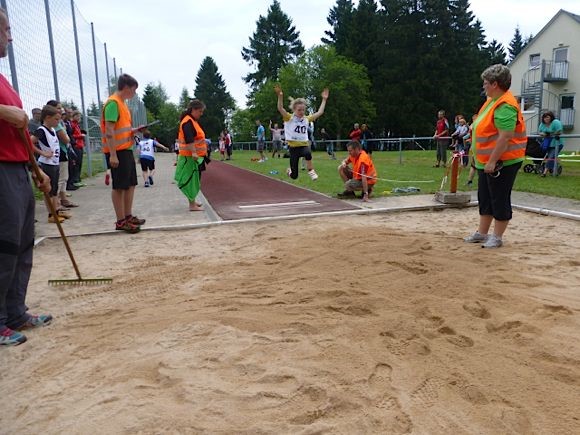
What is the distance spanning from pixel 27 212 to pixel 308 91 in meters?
44.3

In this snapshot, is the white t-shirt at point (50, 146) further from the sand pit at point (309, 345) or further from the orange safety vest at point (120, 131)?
the sand pit at point (309, 345)

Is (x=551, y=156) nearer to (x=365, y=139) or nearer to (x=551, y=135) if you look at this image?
(x=551, y=135)

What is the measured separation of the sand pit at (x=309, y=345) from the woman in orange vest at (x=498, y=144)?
0.50 meters

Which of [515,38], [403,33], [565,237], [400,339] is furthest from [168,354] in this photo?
[515,38]

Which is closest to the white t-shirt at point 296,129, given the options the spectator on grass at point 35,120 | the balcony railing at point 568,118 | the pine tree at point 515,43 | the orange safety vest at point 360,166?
the orange safety vest at point 360,166

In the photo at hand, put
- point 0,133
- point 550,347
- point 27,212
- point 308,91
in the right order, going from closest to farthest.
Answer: point 550,347, point 0,133, point 27,212, point 308,91

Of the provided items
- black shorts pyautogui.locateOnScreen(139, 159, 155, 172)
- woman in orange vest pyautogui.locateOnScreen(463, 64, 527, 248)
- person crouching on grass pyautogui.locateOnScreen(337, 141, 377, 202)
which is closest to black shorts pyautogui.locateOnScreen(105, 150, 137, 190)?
person crouching on grass pyautogui.locateOnScreen(337, 141, 377, 202)

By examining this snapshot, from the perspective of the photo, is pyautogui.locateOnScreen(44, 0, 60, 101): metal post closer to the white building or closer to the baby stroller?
the baby stroller

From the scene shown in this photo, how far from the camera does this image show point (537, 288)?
370cm

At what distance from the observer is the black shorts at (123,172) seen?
6.02m

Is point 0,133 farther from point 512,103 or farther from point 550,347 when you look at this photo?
point 512,103

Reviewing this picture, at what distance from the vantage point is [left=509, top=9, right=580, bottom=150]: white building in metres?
30.6

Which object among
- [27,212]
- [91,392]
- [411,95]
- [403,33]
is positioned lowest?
[91,392]

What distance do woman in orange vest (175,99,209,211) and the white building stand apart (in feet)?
93.5
